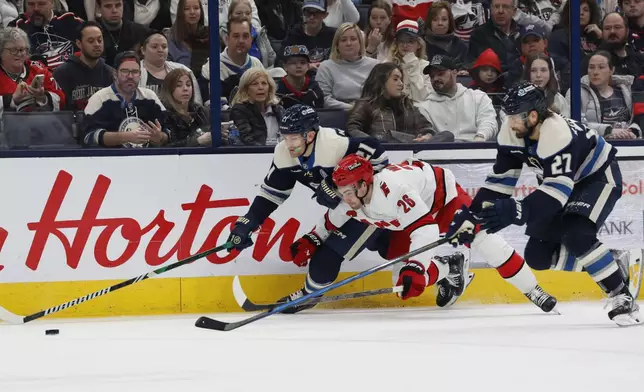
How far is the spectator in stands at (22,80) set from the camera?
5430mm

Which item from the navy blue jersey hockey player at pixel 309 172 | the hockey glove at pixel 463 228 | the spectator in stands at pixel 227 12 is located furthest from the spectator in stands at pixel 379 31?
the hockey glove at pixel 463 228

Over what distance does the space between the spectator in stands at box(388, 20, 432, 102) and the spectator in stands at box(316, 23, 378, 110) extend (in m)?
→ 0.14

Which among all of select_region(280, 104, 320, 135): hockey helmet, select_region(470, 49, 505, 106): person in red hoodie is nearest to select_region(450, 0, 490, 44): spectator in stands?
select_region(470, 49, 505, 106): person in red hoodie

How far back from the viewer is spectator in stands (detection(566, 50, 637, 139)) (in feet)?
19.2

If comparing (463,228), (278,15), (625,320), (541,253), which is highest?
(278,15)

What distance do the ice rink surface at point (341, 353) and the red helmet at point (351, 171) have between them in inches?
26.2

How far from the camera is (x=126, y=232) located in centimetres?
548

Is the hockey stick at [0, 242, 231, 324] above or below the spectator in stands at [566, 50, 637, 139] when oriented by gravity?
below

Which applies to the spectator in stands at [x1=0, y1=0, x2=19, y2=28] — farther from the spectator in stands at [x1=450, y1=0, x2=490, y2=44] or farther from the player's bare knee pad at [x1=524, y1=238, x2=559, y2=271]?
the player's bare knee pad at [x1=524, y1=238, x2=559, y2=271]

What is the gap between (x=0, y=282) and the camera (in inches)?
212

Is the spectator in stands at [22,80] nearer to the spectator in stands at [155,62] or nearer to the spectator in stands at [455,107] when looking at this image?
the spectator in stands at [155,62]

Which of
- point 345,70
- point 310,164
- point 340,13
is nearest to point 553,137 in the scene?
point 310,164

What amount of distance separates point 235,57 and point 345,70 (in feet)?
1.93

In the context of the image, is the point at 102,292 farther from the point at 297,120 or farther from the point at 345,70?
the point at 345,70
